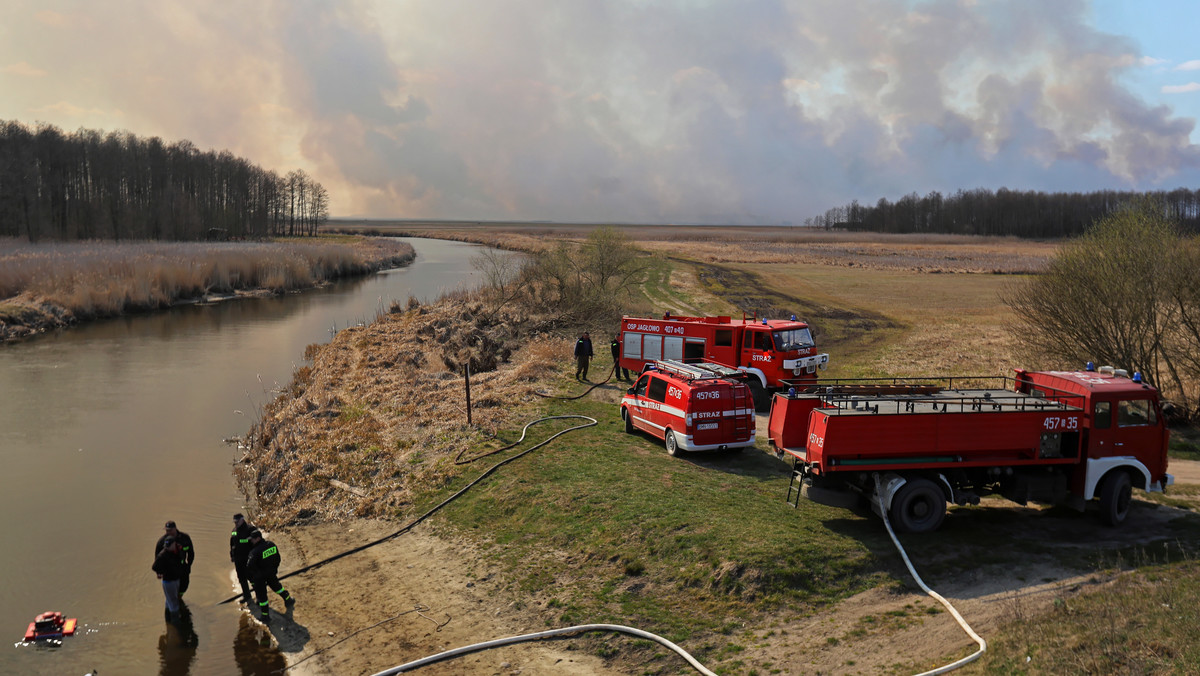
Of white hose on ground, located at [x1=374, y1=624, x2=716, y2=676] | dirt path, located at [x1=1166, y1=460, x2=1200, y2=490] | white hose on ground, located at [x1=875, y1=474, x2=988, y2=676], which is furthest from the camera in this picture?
dirt path, located at [x1=1166, y1=460, x2=1200, y2=490]

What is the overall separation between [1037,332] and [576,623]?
23.8 metres

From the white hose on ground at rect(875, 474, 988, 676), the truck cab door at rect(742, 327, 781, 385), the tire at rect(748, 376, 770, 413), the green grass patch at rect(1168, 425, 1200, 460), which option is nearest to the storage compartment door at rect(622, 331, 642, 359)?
the truck cab door at rect(742, 327, 781, 385)

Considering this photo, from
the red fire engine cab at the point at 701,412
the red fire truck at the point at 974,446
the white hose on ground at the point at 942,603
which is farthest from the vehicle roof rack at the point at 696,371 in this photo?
the white hose on ground at the point at 942,603

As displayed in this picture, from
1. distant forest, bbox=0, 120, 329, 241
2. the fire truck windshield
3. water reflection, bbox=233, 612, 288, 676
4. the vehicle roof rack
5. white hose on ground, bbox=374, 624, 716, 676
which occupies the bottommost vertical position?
water reflection, bbox=233, 612, 288, 676

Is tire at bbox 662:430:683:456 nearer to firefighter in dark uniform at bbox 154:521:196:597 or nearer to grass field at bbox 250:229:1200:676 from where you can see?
grass field at bbox 250:229:1200:676

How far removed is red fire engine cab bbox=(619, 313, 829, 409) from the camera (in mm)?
24781

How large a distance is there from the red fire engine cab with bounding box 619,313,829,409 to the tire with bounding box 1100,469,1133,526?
950 cm

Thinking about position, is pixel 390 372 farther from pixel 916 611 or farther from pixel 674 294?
pixel 674 294

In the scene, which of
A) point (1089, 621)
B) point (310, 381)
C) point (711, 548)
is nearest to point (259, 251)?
point (310, 381)

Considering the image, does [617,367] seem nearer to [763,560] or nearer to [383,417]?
[383,417]

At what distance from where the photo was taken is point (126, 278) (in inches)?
2178

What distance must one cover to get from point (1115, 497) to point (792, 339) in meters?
11.8

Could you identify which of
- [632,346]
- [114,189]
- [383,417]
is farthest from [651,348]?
[114,189]

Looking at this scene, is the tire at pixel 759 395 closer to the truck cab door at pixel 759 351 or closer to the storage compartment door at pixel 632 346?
the truck cab door at pixel 759 351
